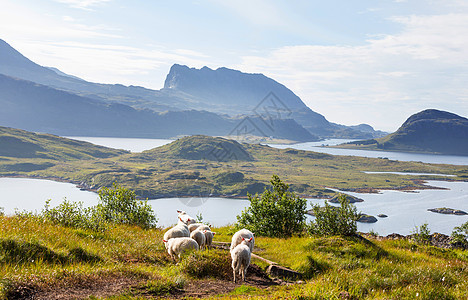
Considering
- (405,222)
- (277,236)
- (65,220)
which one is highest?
(65,220)

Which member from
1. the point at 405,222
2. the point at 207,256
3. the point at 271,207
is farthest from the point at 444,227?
the point at 207,256

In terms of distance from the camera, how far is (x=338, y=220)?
20.1m

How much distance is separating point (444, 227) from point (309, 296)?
650 ft

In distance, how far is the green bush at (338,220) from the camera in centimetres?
1923

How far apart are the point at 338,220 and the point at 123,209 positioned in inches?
743

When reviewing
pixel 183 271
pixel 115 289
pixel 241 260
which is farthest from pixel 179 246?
pixel 115 289

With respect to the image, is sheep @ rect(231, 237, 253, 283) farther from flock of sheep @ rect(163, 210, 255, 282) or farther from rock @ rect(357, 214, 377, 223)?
rock @ rect(357, 214, 377, 223)

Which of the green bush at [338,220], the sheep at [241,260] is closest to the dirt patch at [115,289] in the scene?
the sheep at [241,260]

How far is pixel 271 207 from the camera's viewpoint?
81.9ft

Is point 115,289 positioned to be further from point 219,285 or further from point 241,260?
point 241,260

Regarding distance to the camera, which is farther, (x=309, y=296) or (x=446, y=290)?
(x=446, y=290)

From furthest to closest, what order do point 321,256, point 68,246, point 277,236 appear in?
point 277,236, point 321,256, point 68,246

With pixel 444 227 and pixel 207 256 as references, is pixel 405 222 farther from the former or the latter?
pixel 207 256

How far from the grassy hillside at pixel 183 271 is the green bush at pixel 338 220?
2299mm
